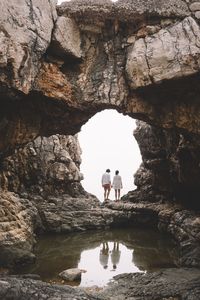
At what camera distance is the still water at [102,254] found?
12475 mm

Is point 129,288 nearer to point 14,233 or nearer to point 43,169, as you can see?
point 14,233

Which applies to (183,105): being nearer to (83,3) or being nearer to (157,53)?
(157,53)

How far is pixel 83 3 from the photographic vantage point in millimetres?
11664

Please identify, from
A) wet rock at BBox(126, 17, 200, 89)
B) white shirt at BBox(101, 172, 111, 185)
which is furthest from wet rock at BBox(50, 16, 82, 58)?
white shirt at BBox(101, 172, 111, 185)

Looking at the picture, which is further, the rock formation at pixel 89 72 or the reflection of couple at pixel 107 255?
the reflection of couple at pixel 107 255

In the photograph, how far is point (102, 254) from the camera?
1543 centimetres

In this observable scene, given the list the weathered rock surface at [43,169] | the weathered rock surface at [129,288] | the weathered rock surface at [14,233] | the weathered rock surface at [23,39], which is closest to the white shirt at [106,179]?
the weathered rock surface at [43,169]

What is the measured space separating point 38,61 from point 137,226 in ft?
44.8

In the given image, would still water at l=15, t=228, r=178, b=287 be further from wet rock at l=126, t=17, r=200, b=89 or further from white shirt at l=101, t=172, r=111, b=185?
wet rock at l=126, t=17, r=200, b=89

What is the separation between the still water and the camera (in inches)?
491

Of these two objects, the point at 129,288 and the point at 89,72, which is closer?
the point at 129,288

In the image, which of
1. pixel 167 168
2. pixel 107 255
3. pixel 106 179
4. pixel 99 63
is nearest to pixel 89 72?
pixel 99 63

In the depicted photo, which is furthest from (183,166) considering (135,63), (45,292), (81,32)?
(45,292)

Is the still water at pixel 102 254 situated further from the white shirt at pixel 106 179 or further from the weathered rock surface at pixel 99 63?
the white shirt at pixel 106 179
